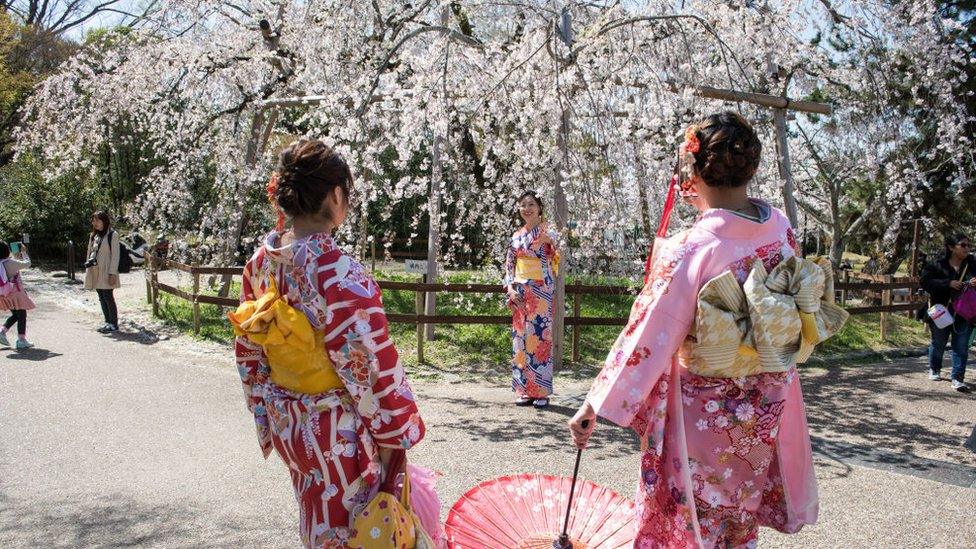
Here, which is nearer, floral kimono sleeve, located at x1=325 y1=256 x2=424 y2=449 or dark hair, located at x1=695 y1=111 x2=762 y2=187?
floral kimono sleeve, located at x1=325 y1=256 x2=424 y2=449

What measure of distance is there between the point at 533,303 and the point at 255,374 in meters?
3.89

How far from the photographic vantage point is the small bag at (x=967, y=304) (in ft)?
21.6

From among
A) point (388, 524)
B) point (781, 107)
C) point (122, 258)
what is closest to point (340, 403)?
point (388, 524)

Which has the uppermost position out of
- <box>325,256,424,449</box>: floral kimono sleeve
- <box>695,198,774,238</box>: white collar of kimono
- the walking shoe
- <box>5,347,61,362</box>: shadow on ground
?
<box>695,198,774,238</box>: white collar of kimono

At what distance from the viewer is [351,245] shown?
7074 millimetres

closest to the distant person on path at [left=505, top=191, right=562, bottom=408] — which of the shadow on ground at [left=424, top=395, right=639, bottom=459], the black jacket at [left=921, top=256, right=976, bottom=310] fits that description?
the shadow on ground at [left=424, top=395, right=639, bottom=459]

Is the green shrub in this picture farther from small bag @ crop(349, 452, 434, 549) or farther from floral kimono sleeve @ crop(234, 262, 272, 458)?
small bag @ crop(349, 452, 434, 549)

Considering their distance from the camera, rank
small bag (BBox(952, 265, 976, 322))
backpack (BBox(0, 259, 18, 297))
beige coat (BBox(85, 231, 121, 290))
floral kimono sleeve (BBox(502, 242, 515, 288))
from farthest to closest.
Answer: beige coat (BBox(85, 231, 121, 290)) → backpack (BBox(0, 259, 18, 297)) → small bag (BBox(952, 265, 976, 322)) → floral kimono sleeve (BBox(502, 242, 515, 288))

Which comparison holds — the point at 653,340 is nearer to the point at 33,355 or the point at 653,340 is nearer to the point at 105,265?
the point at 33,355

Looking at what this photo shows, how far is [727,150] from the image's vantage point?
204cm

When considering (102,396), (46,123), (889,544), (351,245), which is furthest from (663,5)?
(46,123)

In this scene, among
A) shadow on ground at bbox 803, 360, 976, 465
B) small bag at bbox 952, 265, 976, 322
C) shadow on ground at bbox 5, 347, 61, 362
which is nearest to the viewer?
shadow on ground at bbox 803, 360, 976, 465

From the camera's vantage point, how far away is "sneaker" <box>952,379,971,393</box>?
6.64m

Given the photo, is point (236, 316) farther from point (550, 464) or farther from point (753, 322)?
point (550, 464)
